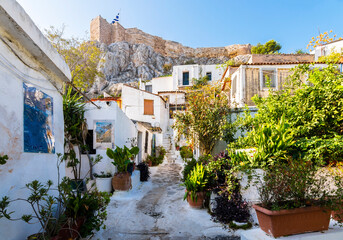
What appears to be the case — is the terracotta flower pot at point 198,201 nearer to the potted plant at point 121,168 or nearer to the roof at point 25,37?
the potted plant at point 121,168

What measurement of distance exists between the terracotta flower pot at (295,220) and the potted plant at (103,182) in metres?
5.44

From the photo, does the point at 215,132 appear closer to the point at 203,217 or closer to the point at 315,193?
the point at 203,217

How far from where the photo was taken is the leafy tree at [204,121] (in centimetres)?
735

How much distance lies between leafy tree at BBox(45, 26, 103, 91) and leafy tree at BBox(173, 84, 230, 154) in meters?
8.26

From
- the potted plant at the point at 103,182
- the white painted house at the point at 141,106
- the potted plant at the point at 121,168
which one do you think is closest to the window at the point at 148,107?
the white painted house at the point at 141,106

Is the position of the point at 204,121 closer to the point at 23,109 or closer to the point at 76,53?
the point at 23,109

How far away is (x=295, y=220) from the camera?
2.78 meters

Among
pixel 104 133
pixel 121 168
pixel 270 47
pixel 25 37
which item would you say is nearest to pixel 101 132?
pixel 104 133

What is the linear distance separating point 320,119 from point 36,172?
5.94 m

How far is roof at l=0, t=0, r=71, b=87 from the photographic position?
8.93 feet

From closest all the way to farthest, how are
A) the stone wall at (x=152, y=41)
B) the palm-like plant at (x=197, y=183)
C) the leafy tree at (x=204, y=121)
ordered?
the palm-like plant at (x=197, y=183) < the leafy tree at (x=204, y=121) < the stone wall at (x=152, y=41)

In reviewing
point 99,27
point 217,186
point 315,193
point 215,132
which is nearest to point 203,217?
point 217,186

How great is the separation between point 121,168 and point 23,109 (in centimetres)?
450

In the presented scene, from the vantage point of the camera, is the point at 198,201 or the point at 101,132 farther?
the point at 101,132
